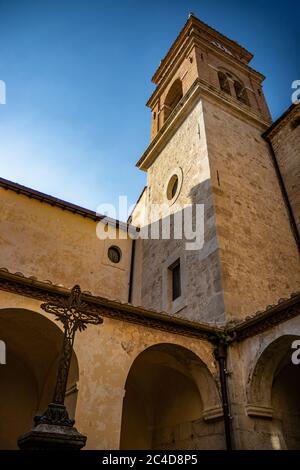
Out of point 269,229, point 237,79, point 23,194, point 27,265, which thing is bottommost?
point 27,265

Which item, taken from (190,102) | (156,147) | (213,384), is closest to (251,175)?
(190,102)

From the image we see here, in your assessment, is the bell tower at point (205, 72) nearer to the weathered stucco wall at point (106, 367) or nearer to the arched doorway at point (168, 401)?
the arched doorway at point (168, 401)

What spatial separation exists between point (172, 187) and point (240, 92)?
577 centimetres

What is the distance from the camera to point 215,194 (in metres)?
9.02

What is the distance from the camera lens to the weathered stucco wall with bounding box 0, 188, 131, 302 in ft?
32.4

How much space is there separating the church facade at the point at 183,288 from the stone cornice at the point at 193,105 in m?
0.06

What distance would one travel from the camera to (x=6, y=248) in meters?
9.66

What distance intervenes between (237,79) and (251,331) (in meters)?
12.1

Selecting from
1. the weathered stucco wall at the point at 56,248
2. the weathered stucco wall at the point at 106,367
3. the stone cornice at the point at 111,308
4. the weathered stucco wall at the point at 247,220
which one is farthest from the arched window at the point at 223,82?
the weathered stucco wall at the point at 106,367

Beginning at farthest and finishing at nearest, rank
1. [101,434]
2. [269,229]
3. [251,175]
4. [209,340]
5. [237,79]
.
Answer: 1. [237,79]
2. [251,175]
3. [269,229]
4. [209,340]
5. [101,434]

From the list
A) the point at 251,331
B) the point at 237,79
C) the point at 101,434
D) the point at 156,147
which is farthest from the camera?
the point at 237,79

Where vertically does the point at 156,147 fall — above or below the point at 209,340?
above

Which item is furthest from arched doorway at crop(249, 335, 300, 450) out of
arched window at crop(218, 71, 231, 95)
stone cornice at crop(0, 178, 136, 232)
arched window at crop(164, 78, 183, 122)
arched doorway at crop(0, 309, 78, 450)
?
arched window at crop(164, 78, 183, 122)
